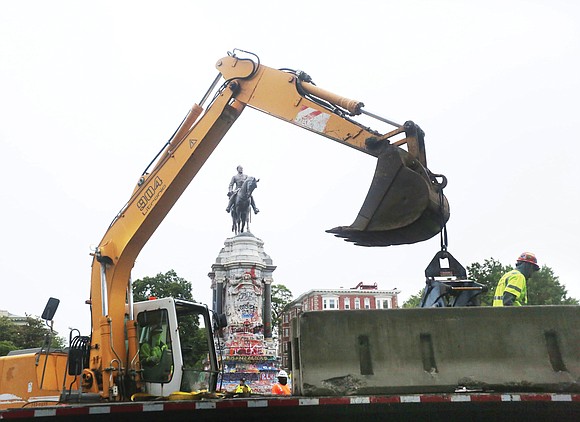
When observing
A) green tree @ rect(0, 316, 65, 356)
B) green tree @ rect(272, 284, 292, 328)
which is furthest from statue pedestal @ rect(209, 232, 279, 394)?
green tree @ rect(272, 284, 292, 328)

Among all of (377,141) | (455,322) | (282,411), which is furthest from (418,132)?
(282,411)

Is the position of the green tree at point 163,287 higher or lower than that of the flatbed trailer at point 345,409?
higher

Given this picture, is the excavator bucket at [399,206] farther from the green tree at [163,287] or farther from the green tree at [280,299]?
the green tree at [280,299]

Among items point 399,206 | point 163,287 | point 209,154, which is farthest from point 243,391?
point 163,287

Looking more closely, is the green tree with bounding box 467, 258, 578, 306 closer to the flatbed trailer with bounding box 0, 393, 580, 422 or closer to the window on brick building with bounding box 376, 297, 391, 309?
the window on brick building with bounding box 376, 297, 391, 309

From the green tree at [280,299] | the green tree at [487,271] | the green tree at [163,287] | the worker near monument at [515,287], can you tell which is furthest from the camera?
the green tree at [280,299]

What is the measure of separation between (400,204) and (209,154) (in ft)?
11.6

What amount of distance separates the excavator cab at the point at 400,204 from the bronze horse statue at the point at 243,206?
2728 centimetres

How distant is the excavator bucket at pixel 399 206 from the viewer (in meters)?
6.78

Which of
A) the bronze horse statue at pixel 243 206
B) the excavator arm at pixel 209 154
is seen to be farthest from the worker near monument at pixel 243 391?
the bronze horse statue at pixel 243 206

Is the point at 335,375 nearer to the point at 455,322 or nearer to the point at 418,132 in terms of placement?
the point at 455,322

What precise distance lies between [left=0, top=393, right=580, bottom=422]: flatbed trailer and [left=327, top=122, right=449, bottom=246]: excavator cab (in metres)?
2.37

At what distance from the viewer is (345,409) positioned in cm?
502

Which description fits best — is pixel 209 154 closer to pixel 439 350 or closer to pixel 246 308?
pixel 439 350
